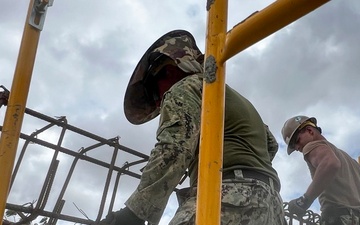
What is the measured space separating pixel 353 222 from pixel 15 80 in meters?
2.37

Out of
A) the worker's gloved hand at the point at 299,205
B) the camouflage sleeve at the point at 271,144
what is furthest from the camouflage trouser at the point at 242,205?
the worker's gloved hand at the point at 299,205

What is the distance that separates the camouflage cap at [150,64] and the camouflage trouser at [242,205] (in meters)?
0.57

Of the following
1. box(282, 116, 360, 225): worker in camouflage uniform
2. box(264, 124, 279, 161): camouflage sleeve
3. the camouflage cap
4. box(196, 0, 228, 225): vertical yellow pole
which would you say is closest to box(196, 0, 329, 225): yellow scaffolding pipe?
box(196, 0, 228, 225): vertical yellow pole

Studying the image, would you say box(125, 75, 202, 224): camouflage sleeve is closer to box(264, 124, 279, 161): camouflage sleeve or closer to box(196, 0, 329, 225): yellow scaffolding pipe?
box(196, 0, 329, 225): yellow scaffolding pipe

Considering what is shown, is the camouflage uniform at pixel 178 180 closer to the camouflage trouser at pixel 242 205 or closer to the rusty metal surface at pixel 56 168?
the camouflage trouser at pixel 242 205

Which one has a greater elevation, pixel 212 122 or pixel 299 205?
pixel 299 205

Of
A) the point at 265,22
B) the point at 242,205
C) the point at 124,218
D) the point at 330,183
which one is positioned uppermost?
the point at 330,183

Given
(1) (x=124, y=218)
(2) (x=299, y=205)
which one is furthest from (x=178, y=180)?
(2) (x=299, y=205)

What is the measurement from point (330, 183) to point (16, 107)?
2.29 m

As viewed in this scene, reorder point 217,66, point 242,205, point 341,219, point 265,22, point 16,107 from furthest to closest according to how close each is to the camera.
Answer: point 341,219 → point 242,205 → point 16,107 → point 217,66 → point 265,22

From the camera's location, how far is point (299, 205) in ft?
11.0

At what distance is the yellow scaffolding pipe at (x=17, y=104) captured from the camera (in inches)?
65.0

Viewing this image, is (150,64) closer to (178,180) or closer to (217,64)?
(178,180)

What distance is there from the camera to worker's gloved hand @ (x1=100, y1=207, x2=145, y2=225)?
172cm
